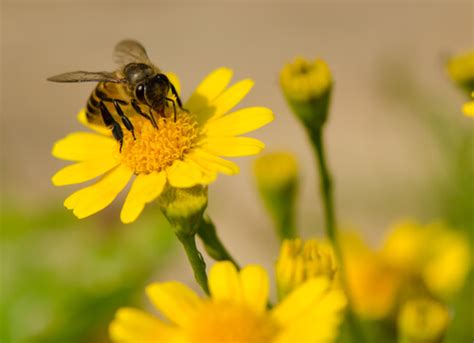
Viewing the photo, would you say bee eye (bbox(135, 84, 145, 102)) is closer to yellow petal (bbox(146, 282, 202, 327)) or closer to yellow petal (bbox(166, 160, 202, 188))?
yellow petal (bbox(166, 160, 202, 188))

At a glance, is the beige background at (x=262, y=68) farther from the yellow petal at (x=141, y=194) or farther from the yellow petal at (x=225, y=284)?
the yellow petal at (x=225, y=284)

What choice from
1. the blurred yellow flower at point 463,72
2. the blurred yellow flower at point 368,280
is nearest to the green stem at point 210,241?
the blurred yellow flower at point 368,280

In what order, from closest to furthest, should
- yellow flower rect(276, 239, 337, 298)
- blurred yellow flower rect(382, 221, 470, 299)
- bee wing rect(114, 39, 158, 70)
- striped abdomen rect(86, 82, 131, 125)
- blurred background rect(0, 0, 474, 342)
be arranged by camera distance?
yellow flower rect(276, 239, 337, 298), striped abdomen rect(86, 82, 131, 125), bee wing rect(114, 39, 158, 70), blurred yellow flower rect(382, 221, 470, 299), blurred background rect(0, 0, 474, 342)

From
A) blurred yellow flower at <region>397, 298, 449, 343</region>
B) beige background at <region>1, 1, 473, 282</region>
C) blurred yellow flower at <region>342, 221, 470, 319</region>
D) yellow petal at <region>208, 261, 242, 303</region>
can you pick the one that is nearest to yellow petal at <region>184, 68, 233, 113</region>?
yellow petal at <region>208, 261, 242, 303</region>

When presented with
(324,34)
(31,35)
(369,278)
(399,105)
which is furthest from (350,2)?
(369,278)

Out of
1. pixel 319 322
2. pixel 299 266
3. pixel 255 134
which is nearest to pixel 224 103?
pixel 299 266

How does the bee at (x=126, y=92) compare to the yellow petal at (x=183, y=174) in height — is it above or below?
above
